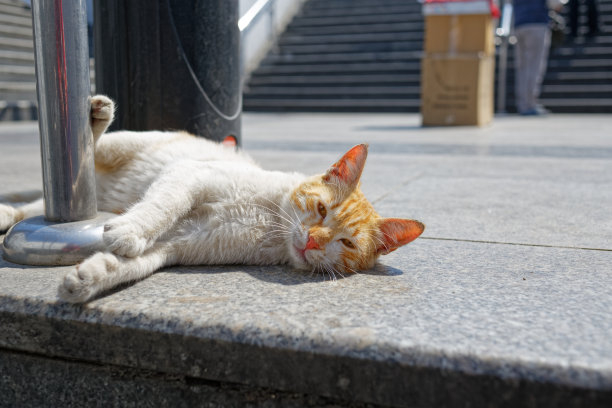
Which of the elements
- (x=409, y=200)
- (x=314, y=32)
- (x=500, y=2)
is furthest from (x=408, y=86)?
(x=409, y=200)

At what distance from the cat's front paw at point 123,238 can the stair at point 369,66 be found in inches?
384

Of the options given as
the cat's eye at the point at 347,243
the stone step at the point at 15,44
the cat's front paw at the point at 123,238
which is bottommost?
the cat's eye at the point at 347,243

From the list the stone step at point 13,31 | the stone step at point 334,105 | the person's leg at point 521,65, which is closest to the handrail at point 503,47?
the person's leg at point 521,65

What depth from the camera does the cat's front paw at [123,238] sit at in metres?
1.58

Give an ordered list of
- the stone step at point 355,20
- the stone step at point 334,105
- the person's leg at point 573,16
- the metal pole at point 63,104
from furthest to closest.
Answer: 1. the stone step at point 355,20
2. the stone step at point 334,105
3. the person's leg at point 573,16
4. the metal pole at point 63,104

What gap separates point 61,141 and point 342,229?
0.93 meters

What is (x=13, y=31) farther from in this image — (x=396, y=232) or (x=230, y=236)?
(x=396, y=232)

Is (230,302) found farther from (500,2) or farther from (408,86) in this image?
(500,2)

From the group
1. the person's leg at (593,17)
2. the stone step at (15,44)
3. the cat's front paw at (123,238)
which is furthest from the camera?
the person's leg at (593,17)

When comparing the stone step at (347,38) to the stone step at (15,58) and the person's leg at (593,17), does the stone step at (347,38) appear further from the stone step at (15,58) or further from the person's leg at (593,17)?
the stone step at (15,58)

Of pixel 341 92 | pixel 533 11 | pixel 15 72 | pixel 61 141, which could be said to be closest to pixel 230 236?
pixel 61 141

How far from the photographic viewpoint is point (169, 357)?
4.47 feet

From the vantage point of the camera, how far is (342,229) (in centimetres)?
184

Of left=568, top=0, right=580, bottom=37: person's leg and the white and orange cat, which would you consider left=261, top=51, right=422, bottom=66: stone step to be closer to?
left=568, top=0, right=580, bottom=37: person's leg
